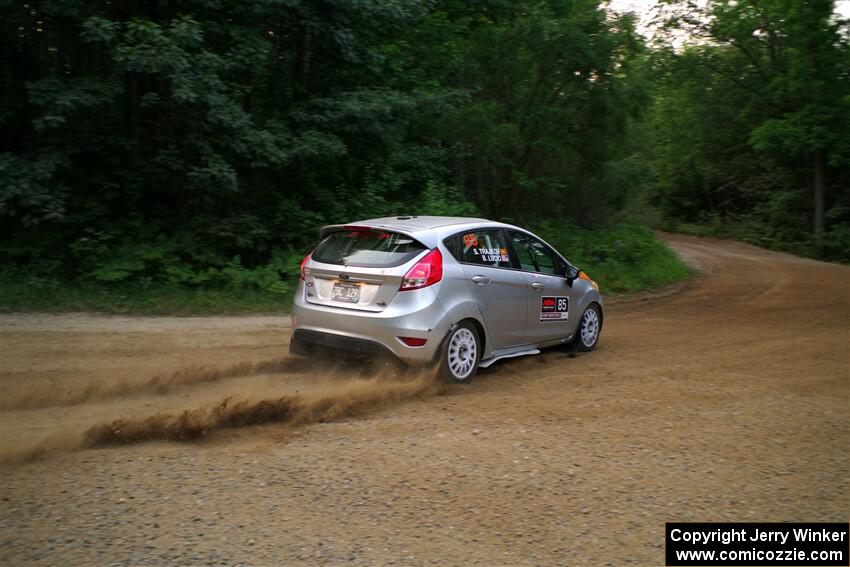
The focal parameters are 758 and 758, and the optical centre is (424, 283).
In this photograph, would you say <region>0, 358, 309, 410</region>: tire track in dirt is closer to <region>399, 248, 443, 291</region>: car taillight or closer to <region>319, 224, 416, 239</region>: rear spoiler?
<region>319, 224, 416, 239</region>: rear spoiler

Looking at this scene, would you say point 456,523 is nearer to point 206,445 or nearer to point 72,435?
point 206,445

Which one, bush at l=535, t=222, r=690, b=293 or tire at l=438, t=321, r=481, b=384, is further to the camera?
bush at l=535, t=222, r=690, b=293

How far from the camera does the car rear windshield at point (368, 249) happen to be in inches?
280

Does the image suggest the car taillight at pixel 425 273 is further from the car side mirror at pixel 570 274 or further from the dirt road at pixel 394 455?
the car side mirror at pixel 570 274

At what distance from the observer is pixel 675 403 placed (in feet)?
22.1

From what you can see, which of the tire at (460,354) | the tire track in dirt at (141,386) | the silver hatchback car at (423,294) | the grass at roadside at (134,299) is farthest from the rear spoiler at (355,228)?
the grass at roadside at (134,299)

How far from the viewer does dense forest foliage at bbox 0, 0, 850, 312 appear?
40.4ft

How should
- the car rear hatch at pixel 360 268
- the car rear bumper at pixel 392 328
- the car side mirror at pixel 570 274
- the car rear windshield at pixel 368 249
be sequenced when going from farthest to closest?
the car side mirror at pixel 570 274
the car rear windshield at pixel 368 249
the car rear hatch at pixel 360 268
the car rear bumper at pixel 392 328

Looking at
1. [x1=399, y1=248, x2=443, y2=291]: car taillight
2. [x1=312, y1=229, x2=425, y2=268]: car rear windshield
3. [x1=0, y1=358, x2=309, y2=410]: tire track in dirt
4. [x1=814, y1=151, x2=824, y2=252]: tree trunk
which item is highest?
[x1=814, y1=151, x2=824, y2=252]: tree trunk

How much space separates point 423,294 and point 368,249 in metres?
0.77

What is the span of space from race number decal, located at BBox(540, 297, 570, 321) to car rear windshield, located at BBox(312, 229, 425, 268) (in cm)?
200

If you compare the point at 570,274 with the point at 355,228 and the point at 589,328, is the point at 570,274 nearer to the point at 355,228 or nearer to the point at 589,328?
the point at 589,328

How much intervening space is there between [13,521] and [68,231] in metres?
10.3


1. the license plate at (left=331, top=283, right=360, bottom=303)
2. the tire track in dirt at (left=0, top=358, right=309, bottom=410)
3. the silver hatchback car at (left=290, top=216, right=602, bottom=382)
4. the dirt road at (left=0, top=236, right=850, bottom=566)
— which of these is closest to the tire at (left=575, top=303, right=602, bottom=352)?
the dirt road at (left=0, top=236, right=850, bottom=566)
